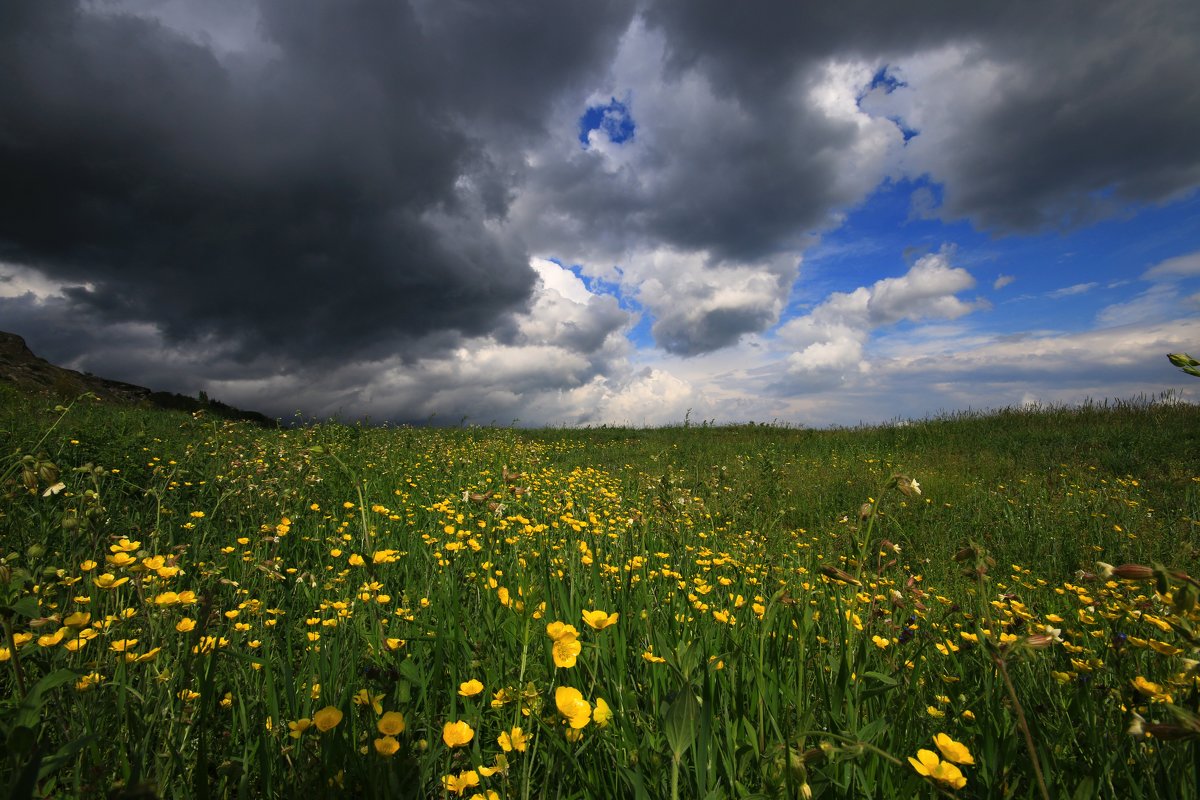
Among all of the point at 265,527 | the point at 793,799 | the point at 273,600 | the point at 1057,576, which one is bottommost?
the point at 1057,576

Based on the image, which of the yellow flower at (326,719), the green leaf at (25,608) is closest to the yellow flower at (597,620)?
the yellow flower at (326,719)

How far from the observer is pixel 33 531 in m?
3.55

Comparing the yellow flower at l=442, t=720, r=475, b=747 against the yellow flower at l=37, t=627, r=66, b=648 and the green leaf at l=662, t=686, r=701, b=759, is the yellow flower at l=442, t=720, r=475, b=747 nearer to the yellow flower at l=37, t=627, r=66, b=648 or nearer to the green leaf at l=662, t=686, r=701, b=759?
the green leaf at l=662, t=686, r=701, b=759

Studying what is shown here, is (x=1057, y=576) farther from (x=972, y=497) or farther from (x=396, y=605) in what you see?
(x=396, y=605)

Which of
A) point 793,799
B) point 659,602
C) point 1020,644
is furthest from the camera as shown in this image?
point 659,602

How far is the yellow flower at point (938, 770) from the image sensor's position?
4.09 feet

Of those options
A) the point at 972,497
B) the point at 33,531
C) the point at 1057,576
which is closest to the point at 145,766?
the point at 33,531

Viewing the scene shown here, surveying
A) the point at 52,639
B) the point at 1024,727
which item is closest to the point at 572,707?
the point at 1024,727

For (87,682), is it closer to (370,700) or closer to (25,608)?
(25,608)

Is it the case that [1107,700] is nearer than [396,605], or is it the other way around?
[1107,700]

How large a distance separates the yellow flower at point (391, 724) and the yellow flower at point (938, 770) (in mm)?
1268

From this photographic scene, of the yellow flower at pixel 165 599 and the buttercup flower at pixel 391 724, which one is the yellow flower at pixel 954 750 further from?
the yellow flower at pixel 165 599

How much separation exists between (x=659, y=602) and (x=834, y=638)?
842mm

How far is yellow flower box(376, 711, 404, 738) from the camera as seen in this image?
138 cm
